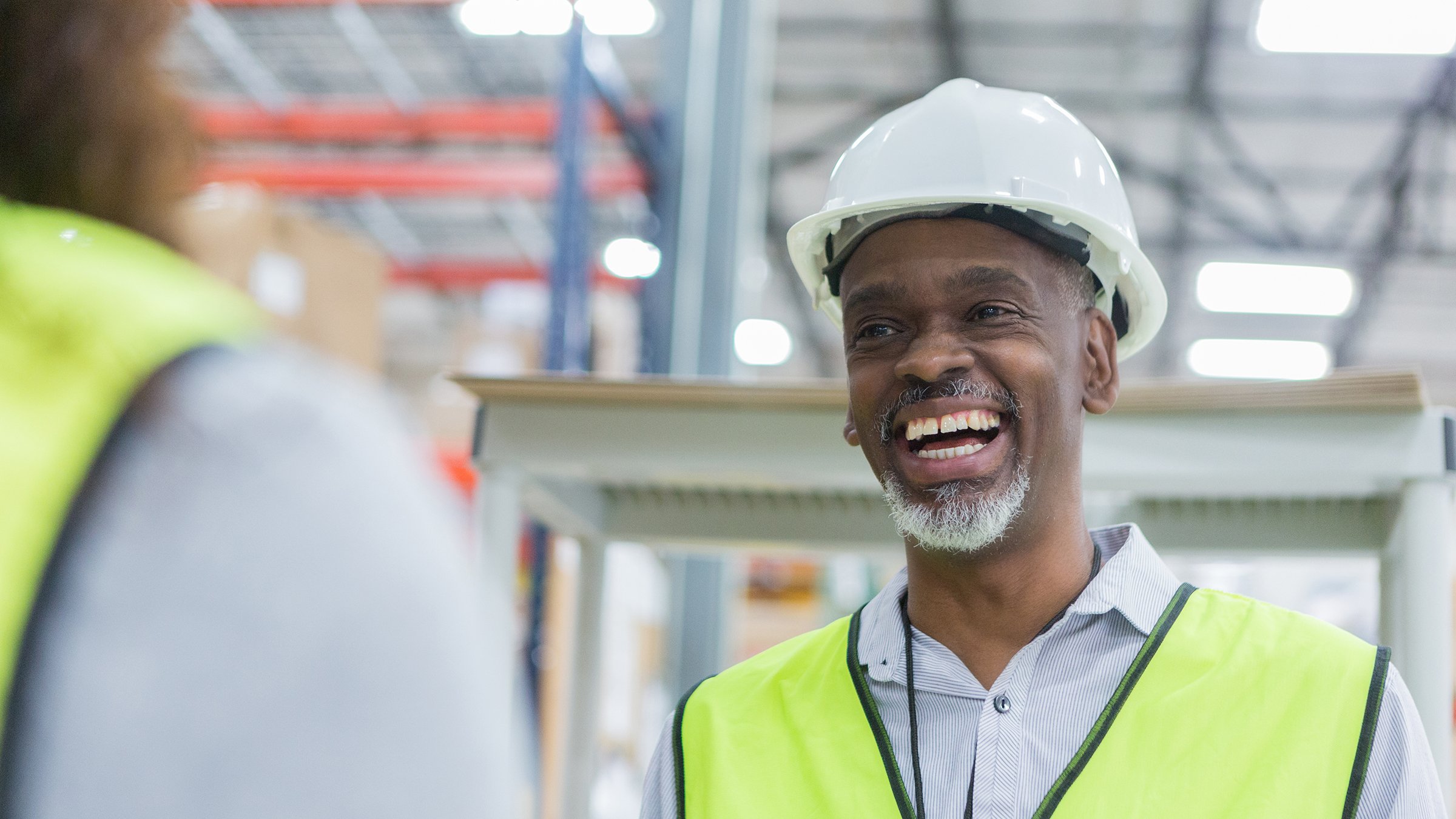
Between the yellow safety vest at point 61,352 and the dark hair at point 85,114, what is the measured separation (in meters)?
0.02

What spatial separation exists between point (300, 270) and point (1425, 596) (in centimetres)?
396

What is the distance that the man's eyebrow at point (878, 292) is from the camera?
5.42 ft

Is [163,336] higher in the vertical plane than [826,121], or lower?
lower

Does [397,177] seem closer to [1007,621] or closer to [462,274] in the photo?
[462,274]

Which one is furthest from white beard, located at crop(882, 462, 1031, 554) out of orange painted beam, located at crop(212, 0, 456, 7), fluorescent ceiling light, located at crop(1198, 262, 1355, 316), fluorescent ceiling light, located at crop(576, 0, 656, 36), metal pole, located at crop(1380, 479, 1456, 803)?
fluorescent ceiling light, located at crop(1198, 262, 1355, 316)

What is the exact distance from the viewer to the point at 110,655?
1.26ft

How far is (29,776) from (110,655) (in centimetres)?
4

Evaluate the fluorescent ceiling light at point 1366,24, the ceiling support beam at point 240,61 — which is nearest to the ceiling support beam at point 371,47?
the ceiling support beam at point 240,61

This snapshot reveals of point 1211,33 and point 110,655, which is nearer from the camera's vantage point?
point 110,655

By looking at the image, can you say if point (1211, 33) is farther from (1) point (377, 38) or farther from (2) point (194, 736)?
(2) point (194, 736)

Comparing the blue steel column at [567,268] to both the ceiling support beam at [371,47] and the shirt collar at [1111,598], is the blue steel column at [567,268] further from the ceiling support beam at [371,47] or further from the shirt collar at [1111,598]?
the ceiling support beam at [371,47]

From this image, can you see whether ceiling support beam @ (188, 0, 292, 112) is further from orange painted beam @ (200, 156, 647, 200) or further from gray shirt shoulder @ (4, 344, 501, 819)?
gray shirt shoulder @ (4, 344, 501, 819)

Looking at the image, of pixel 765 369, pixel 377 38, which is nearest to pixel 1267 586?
pixel 377 38

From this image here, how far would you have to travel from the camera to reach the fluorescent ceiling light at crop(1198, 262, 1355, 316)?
10820mm
